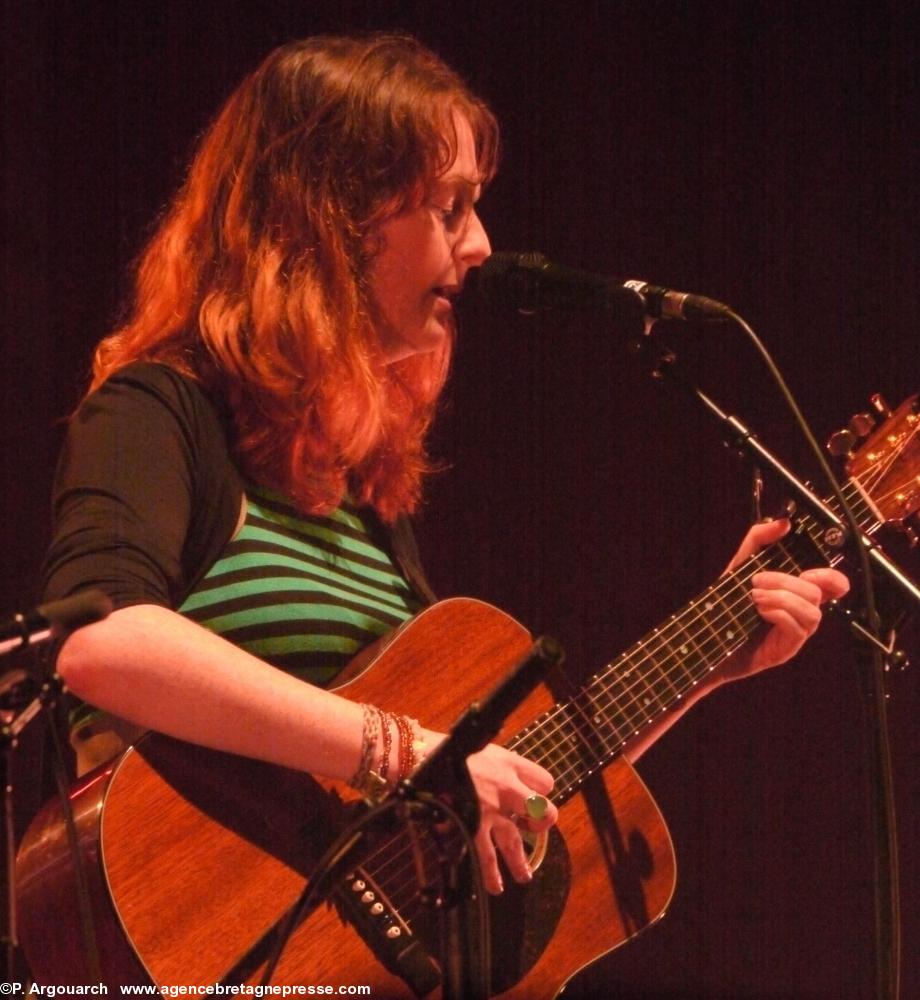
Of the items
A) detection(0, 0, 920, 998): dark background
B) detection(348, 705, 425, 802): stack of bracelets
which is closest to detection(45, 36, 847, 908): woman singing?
detection(348, 705, 425, 802): stack of bracelets

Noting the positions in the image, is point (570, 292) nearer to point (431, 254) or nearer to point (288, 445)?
point (431, 254)

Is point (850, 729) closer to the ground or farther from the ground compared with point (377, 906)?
closer to the ground

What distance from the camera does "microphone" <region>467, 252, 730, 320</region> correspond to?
5.87ft

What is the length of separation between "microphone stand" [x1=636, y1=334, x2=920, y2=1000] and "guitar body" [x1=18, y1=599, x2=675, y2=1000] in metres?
0.43

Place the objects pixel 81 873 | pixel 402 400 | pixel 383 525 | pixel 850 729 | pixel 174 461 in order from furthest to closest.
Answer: pixel 850 729 → pixel 402 400 → pixel 383 525 → pixel 174 461 → pixel 81 873

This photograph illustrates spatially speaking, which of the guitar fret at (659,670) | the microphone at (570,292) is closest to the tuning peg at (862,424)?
the guitar fret at (659,670)

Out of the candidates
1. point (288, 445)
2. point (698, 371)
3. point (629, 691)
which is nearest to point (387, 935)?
point (629, 691)

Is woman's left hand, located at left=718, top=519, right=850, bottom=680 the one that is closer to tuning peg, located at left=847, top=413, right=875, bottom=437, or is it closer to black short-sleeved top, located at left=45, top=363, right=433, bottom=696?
tuning peg, located at left=847, top=413, right=875, bottom=437

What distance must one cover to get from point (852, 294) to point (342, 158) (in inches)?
61.9

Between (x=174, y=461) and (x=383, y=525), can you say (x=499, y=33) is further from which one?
(x=174, y=461)

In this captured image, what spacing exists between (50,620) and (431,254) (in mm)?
1018

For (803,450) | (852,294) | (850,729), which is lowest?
(850,729)

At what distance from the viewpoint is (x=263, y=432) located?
1.89 metres

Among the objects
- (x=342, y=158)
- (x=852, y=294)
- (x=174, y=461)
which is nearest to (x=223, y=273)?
(x=342, y=158)
